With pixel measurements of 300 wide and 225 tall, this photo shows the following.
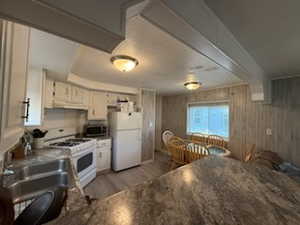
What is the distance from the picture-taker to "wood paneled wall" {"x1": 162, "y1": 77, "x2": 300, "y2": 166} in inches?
103

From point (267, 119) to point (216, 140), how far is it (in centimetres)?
122

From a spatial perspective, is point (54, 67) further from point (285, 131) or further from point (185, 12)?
point (285, 131)

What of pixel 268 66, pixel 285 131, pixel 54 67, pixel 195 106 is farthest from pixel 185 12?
pixel 195 106

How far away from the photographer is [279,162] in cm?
263

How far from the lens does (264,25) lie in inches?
48.1

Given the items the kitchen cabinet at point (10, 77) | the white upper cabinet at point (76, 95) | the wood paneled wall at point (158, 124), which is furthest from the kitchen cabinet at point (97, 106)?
the kitchen cabinet at point (10, 77)

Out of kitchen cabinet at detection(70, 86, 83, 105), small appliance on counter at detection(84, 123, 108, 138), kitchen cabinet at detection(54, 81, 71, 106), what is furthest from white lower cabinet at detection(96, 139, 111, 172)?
kitchen cabinet at detection(54, 81, 71, 106)

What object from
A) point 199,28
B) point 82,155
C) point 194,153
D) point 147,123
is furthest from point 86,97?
point 199,28

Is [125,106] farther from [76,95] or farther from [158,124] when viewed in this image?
[158,124]

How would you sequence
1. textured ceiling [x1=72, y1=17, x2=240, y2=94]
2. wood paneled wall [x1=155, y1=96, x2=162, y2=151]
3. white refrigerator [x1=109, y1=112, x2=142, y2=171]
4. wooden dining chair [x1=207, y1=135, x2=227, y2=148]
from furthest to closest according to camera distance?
wood paneled wall [x1=155, y1=96, x2=162, y2=151], wooden dining chair [x1=207, y1=135, x2=227, y2=148], white refrigerator [x1=109, y1=112, x2=142, y2=171], textured ceiling [x1=72, y1=17, x2=240, y2=94]

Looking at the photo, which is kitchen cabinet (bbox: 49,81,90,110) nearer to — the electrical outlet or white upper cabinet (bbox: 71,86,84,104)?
white upper cabinet (bbox: 71,86,84,104)

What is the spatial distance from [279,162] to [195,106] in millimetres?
2403

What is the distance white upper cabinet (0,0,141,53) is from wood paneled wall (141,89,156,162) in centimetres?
354

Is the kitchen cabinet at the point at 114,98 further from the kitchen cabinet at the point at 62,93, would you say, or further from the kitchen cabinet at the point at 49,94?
the kitchen cabinet at the point at 49,94
